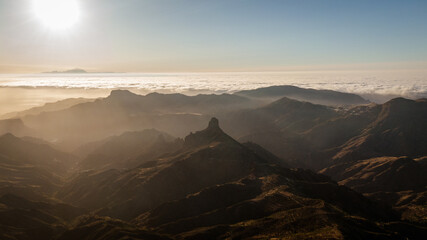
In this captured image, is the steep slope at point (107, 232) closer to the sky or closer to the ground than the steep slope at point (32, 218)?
closer to the sky

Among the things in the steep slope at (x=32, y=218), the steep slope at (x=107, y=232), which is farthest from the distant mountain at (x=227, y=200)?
the steep slope at (x=32, y=218)

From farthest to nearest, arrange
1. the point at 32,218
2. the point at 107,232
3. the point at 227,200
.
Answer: the point at 32,218 < the point at 227,200 < the point at 107,232

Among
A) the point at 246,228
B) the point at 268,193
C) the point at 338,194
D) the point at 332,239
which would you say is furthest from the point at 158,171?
the point at 332,239

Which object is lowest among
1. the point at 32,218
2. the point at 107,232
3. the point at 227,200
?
the point at 32,218

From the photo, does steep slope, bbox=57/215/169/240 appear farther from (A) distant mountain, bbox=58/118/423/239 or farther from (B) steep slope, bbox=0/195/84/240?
(B) steep slope, bbox=0/195/84/240

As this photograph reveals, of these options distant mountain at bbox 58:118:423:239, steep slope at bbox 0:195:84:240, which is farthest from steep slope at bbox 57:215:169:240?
steep slope at bbox 0:195:84:240

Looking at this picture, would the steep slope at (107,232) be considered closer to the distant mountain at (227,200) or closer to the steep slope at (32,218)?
the distant mountain at (227,200)

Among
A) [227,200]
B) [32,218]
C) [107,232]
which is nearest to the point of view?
[107,232]

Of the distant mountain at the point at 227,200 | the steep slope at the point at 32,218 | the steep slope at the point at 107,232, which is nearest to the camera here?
the distant mountain at the point at 227,200

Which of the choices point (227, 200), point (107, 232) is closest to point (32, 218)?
point (107, 232)

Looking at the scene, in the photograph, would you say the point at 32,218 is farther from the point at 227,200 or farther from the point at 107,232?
the point at 227,200
